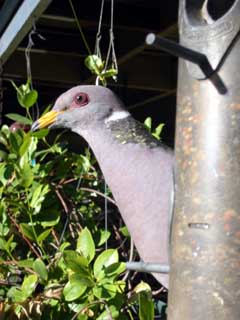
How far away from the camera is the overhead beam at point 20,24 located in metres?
2.32

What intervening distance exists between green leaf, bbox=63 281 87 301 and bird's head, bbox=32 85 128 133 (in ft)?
1.18

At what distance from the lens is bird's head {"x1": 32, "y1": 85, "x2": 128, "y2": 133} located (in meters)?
1.73

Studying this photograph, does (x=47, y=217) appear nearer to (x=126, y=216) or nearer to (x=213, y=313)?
(x=126, y=216)

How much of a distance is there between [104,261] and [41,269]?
0.18 meters

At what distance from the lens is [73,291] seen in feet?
5.14

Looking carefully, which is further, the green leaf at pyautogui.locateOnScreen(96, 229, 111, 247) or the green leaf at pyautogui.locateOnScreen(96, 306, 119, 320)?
the green leaf at pyautogui.locateOnScreen(96, 229, 111, 247)

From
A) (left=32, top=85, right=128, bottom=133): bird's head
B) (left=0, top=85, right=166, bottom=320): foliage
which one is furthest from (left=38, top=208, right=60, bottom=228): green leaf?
(left=32, top=85, right=128, bottom=133): bird's head

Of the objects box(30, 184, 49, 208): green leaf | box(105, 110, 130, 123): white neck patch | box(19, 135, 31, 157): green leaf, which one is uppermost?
box(105, 110, 130, 123): white neck patch

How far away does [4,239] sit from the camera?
1881 millimetres

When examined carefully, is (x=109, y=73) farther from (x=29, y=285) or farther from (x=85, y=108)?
(x=29, y=285)

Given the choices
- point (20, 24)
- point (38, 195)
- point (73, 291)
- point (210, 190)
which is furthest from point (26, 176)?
point (20, 24)

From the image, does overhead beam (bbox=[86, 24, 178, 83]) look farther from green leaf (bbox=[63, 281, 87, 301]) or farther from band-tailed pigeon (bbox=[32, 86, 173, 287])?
green leaf (bbox=[63, 281, 87, 301])

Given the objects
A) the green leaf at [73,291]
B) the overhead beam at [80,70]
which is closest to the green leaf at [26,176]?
the green leaf at [73,291]

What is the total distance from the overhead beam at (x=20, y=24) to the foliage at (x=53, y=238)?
0.43 m
